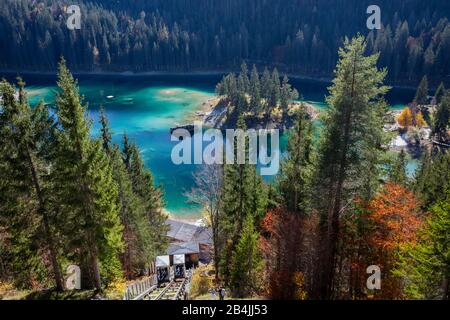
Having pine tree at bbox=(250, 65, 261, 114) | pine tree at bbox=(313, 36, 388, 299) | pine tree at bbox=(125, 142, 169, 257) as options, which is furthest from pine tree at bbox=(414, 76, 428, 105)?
pine tree at bbox=(313, 36, 388, 299)

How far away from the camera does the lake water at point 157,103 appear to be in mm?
69562

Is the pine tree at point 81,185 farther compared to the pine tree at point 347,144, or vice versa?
the pine tree at point 81,185

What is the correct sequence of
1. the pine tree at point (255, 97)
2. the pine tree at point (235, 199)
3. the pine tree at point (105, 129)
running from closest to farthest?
the pine tree at point (105, 129)
the pine tree at point (235, 199)
the pine tree at point (255, 97)

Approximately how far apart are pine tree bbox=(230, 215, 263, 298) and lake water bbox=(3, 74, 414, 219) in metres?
32.9

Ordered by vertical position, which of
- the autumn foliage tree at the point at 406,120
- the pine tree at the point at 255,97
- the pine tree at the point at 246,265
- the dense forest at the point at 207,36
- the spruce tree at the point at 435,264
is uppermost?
the dense forest at the point at 207,36

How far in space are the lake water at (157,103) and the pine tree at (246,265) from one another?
1296 inches

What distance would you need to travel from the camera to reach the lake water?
2739 inches

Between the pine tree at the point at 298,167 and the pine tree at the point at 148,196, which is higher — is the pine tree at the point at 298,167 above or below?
above

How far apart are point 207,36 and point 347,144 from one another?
160 metres

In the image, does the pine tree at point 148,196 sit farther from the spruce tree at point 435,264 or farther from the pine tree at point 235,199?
the spruce tree at point 435,264

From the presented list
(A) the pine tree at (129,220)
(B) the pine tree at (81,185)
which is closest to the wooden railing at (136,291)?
(B) the pine tree at (81,185)

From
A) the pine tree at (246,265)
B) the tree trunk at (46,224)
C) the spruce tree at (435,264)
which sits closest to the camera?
the spruce tree at (435,264)

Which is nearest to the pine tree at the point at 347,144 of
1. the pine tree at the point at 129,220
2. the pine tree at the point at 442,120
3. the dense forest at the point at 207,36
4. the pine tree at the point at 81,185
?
the pine tree at the point at 81,185

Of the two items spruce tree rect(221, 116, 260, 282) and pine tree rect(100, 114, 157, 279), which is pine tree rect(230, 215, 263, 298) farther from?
pine tree rect(100, 114, 157, 279)
